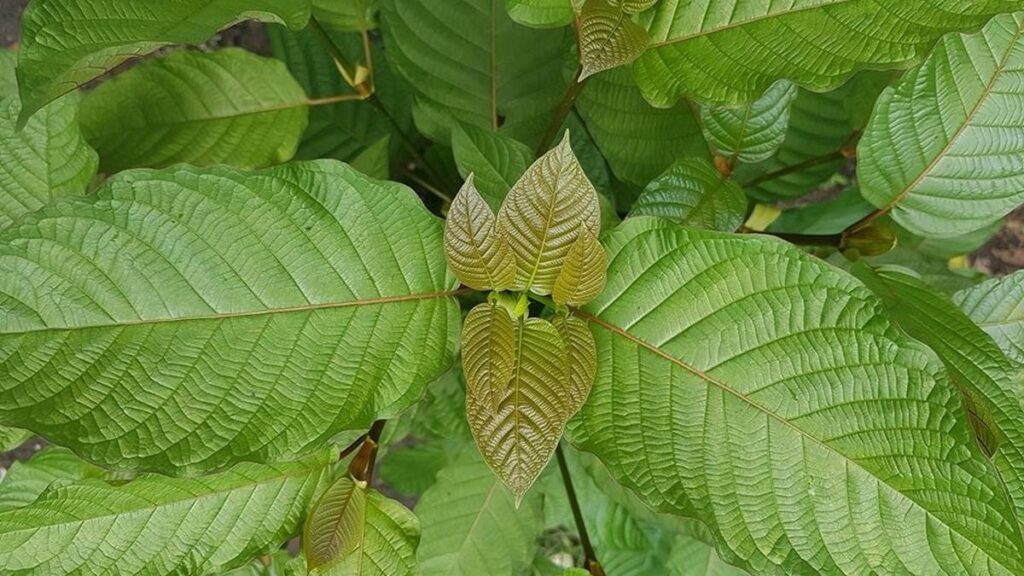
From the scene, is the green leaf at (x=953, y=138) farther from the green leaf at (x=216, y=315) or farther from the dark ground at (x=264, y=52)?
the dark ground at (x=264, y=52)

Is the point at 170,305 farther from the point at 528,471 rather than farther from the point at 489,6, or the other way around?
the point at 489,6

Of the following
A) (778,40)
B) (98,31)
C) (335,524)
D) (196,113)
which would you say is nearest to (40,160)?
(196,113)

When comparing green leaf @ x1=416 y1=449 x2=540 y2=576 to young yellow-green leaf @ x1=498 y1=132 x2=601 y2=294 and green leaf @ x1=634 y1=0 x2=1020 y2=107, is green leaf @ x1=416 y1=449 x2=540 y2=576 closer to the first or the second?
young yellow-green leaf @ x1=498 y1=132 x2=601 y2=294

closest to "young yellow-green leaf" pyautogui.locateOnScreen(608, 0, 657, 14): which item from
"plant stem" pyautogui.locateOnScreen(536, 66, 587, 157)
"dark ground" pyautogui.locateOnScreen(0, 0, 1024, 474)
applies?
"plant stem" pyautogui.locateOnScreen(536, 66, 587, 157)

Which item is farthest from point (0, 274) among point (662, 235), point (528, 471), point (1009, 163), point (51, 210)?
point (1009, 163)

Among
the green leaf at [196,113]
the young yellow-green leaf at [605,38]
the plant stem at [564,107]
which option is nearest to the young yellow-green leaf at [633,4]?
the young yellow-green leaf at [605,38]

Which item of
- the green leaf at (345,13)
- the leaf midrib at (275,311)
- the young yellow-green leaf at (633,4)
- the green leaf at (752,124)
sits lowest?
the leaf midrib at (275,311)
